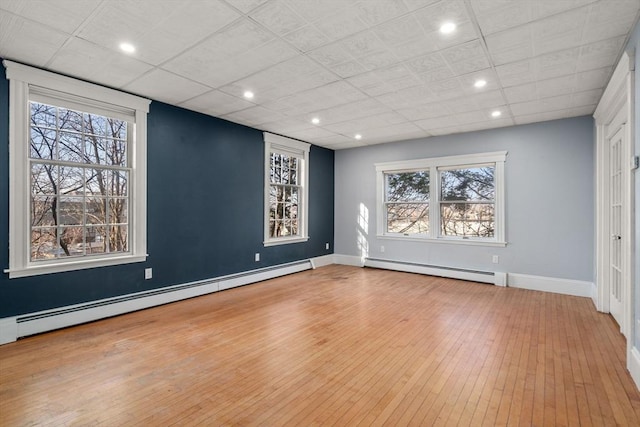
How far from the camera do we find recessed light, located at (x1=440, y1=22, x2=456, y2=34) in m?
2.42

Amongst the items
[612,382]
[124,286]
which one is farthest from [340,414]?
[124,286]

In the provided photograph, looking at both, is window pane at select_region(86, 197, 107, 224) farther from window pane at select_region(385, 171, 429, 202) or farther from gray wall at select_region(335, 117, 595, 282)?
gray wall at select_region(335, 117, 595, 282)

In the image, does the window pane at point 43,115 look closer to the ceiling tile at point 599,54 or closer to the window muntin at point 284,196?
the window muntin at point 284,196

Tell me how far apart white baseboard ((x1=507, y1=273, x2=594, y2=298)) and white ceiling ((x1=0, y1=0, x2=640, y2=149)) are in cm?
251

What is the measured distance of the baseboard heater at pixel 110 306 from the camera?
10.0 ft

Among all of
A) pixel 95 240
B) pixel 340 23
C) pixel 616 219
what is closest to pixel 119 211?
pixel 95 240

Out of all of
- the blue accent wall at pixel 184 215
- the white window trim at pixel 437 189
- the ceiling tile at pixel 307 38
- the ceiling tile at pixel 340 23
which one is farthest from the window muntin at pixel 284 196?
the ceiling tile at pixel 340 23

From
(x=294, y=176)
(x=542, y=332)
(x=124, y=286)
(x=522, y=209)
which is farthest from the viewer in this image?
(x=294, y=176)

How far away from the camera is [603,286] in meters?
3.91

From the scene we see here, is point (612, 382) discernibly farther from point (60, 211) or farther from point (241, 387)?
point (60, 211)

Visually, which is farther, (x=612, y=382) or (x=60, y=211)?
(x=60, y=211)

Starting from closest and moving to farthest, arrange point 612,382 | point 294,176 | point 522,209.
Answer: point 612,382
point 522,209
point 294,176

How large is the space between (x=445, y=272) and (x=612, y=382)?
11.6ft

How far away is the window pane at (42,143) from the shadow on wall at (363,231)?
532 centimetres
